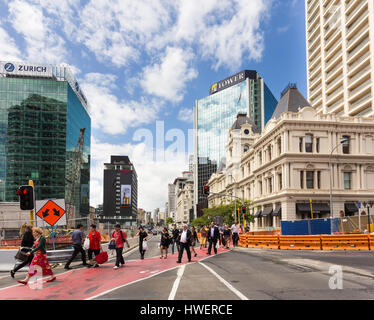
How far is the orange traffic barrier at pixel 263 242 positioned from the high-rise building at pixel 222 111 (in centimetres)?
9173

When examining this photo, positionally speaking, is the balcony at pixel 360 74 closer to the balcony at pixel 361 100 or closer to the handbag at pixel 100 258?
the balcony at pixel 361 100

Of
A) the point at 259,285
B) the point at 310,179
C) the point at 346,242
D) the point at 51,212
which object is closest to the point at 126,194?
the point at 310,179

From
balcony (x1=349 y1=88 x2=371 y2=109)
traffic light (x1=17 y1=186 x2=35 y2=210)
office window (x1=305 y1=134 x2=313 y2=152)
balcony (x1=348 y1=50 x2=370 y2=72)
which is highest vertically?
balcony (x1=348 y1=50 x2=370 y2=72)

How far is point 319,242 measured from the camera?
23234 millimetres

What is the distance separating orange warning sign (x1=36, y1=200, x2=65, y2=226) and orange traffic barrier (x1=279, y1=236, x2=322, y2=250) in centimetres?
1609

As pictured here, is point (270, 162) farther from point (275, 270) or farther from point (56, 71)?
point (56, 71)

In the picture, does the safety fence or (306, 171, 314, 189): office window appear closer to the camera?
the safety fence

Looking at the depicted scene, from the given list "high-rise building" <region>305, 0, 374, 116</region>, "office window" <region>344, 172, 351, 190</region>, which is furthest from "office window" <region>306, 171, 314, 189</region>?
"high-rise building" <region>305, 0, 374, 116</region>

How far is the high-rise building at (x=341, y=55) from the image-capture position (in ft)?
192

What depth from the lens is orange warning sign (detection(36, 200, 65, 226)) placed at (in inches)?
609

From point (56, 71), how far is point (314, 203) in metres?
79.2

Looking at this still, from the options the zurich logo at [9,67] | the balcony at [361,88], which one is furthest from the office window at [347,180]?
the zurich logo at [9,67]

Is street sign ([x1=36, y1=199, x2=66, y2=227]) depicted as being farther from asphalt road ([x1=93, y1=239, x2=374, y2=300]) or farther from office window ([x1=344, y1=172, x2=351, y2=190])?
office window ([x1=344, y1=172, x2=351, y2=190])
